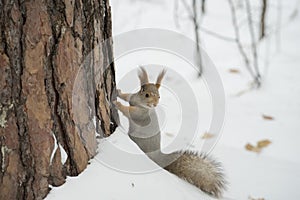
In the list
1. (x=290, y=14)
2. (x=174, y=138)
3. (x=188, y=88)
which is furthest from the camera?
(x=290, y=14)

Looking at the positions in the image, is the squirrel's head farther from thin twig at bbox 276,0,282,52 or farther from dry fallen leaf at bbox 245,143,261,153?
thin twig at bbox 276,0,282,52

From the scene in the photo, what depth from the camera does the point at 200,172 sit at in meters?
1.60

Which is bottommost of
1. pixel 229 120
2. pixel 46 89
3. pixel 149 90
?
pixel 229 120

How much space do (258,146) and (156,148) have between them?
0.78 meters

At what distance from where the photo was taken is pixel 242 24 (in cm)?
377

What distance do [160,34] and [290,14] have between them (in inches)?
46.6

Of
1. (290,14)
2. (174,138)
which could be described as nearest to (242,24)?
(290,14)

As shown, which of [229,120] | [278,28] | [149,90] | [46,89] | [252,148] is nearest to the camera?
[46,89]

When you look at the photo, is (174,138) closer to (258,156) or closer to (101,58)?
(258,156)

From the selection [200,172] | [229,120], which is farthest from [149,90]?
[229,120]

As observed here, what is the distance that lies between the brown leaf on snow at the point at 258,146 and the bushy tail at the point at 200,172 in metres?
0.65

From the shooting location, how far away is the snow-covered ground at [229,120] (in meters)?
1.32

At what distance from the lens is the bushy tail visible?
159 cm

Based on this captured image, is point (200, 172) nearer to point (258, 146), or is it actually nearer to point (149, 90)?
point (149, 90)
